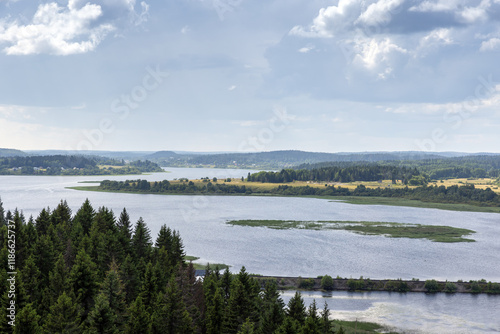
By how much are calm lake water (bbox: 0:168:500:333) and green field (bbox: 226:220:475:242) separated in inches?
173

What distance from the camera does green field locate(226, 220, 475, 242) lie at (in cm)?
11144

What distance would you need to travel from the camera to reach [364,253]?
91.8 m

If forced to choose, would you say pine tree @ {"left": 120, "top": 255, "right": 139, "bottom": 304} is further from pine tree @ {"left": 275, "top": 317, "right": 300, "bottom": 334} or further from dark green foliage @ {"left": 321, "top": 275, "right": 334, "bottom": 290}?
dark green foliage @ {"left": 321, "top": 275, "right": 334, "bottom": 290}

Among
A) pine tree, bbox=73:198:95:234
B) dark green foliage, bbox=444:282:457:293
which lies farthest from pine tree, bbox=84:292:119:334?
dark green foliage, bbox=444:282:457:293

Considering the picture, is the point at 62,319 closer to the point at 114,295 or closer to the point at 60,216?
the point at 114,295

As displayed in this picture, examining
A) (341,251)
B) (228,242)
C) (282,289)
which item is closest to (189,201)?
(228,242)

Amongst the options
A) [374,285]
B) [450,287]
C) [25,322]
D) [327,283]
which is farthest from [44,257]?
[450,287]

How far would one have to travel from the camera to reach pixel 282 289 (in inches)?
2618

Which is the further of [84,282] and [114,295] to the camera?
[84,282]

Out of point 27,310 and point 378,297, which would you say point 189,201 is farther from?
point 27,310

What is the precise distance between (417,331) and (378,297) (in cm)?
1324

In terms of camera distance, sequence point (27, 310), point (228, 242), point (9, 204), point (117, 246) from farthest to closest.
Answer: point (9, 204) < point (228, 242) < point (117, 246) < point (27, 310)

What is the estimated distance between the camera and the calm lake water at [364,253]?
59.4 m

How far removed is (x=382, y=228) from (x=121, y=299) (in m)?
96.2
